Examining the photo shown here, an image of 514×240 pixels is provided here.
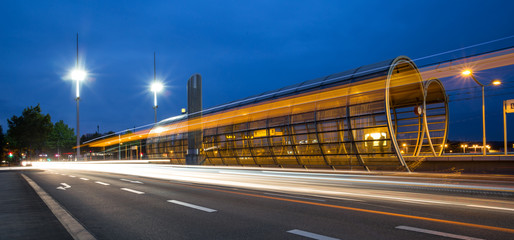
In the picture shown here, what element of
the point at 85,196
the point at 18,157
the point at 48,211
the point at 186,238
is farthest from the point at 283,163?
the point at 18,157

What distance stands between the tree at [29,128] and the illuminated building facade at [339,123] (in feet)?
194

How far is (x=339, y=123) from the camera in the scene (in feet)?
70.1

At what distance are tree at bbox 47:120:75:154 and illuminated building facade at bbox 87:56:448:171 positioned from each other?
81860 millimetres

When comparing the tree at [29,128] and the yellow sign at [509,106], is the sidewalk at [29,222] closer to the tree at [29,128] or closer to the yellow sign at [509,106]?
the yellow sign at [509,106]

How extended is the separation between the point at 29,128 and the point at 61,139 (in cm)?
2720

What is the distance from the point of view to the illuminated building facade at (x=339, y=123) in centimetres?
1912

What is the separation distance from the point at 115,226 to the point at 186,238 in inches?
75.0

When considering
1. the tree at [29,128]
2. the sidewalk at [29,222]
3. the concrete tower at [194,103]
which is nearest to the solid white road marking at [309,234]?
the sidewalk at [29,222]

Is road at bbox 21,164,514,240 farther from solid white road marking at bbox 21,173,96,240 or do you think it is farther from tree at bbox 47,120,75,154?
tree at bbox 47,120,75,154

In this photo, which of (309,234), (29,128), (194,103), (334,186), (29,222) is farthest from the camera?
(29,128)

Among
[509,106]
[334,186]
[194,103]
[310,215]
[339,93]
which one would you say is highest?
[339,93]

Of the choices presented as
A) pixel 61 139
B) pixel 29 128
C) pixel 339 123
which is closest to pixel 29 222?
pixel 339 123

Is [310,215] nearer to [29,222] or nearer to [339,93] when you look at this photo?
[29,222]

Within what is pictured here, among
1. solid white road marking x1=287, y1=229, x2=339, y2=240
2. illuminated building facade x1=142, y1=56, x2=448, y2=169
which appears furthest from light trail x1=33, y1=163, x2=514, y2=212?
illuminated building facade x1=142, y1=56, x2=448, y2=169
